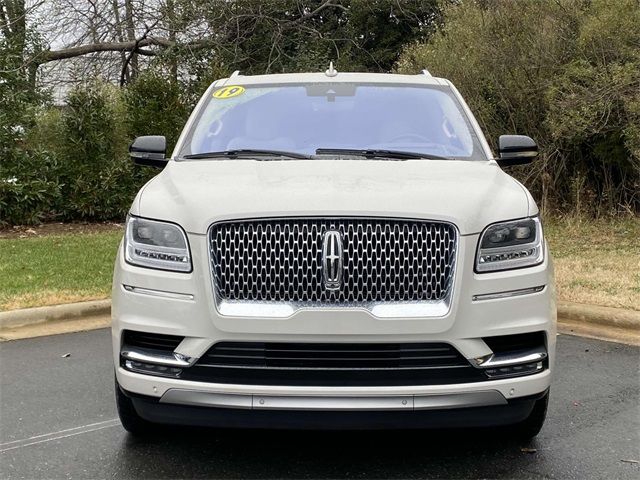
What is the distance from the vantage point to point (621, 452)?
371cm

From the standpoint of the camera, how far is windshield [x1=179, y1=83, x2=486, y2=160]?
14.2ft

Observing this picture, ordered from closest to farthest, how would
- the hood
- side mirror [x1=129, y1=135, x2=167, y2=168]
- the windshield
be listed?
1. the hood
2. the windshield
3. side mirror [x1=129, y1=135, x2=167, y2=168]

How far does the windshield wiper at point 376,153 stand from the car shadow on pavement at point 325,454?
4.91ft

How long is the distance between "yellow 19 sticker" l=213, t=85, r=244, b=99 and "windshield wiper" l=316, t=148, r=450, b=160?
3.07 feet

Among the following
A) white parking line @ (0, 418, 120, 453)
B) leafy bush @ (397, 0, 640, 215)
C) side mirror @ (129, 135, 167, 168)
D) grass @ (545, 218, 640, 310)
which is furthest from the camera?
leafy bush @ (397, 0, 640, 215)

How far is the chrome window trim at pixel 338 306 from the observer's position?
3.02 m

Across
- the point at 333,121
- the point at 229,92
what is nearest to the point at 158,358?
the point at 333,121

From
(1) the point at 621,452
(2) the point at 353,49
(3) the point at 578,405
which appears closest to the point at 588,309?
(3) the point at 578,405

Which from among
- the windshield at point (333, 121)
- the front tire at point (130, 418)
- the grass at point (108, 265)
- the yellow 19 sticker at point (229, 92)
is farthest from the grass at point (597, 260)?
the front tire at point (130, 418)

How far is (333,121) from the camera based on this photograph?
4555mm

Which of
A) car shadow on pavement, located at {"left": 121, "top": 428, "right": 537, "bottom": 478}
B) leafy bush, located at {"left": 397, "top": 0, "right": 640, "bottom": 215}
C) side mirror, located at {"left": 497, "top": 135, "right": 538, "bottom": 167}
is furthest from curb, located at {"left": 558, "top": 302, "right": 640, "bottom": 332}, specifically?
leafy bush, located at {"left": 397, "top": 0, "right": 640, "bottom": 215}

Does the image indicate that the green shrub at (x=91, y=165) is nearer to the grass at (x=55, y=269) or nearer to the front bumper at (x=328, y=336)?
the grass at (x=55, y=269)

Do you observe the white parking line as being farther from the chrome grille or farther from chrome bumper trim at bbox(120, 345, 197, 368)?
the chrome grille

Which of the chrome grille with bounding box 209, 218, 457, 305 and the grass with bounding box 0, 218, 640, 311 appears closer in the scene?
the chrome grille with bounding box 209, 218, 457, 305
